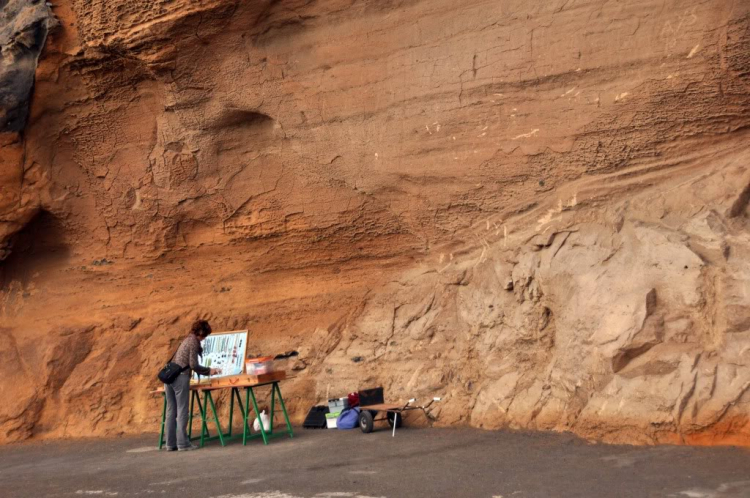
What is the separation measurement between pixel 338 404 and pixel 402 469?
2773 mm

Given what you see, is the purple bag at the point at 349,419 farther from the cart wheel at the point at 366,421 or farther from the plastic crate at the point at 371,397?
the cart wheel at the point at 366,421

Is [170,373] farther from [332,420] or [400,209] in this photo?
[400,209]

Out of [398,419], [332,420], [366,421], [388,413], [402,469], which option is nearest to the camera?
[402,469]

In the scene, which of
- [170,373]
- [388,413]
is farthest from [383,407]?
[170,373]

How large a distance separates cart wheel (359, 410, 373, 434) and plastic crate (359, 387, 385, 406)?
25 centimetres

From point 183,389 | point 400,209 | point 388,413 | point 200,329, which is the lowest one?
point 388,413

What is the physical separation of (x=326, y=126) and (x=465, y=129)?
1.79 meters

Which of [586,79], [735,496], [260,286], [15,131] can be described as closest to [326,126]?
[260,286]

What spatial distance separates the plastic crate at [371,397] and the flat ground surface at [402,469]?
0.33 meters

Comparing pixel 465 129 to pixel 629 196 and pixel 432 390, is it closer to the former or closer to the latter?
pixel 629 196

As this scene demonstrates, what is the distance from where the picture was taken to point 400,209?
902cm

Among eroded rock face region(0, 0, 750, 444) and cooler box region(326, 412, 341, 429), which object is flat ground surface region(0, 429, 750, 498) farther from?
eroded rock face region(0, 0, 750, 444)

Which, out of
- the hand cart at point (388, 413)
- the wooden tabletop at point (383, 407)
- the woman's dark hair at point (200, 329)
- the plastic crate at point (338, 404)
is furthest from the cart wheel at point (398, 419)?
the woman's dark hair at point (200, 329)

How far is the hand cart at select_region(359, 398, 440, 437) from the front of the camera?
771 centimetres
